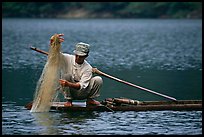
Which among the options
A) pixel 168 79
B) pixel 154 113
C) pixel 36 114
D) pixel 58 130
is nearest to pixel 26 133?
pixel 58 130

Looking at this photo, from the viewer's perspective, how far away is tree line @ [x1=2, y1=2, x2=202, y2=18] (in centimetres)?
11350

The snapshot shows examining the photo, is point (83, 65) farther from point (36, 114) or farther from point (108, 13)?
point (108, 13)

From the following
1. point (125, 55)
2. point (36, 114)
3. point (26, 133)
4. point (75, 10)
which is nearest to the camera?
point (26, 133)

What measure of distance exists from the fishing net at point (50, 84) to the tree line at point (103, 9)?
95.6 metres

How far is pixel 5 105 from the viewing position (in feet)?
56.6

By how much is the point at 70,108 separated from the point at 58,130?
6.41 ft

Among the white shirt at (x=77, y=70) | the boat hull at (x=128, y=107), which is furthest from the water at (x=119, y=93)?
the white shirt at (x=77, y=70)

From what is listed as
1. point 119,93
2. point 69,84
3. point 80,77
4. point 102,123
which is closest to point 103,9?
point 119,93

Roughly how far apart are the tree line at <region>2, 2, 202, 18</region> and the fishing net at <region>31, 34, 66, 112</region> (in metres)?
95.6

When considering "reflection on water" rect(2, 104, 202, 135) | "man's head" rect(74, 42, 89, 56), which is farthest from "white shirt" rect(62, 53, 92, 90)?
"reflection on water" rect(2, 104, 202, 135)

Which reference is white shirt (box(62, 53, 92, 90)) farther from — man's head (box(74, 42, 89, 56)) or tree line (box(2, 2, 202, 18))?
tree line (box(2, 2, 202, 18))

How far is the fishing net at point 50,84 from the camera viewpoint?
15.8m

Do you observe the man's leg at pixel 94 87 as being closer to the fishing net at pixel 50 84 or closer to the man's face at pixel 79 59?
the man's face at pixel 79 59

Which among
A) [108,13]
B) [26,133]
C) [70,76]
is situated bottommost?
[26,133]
